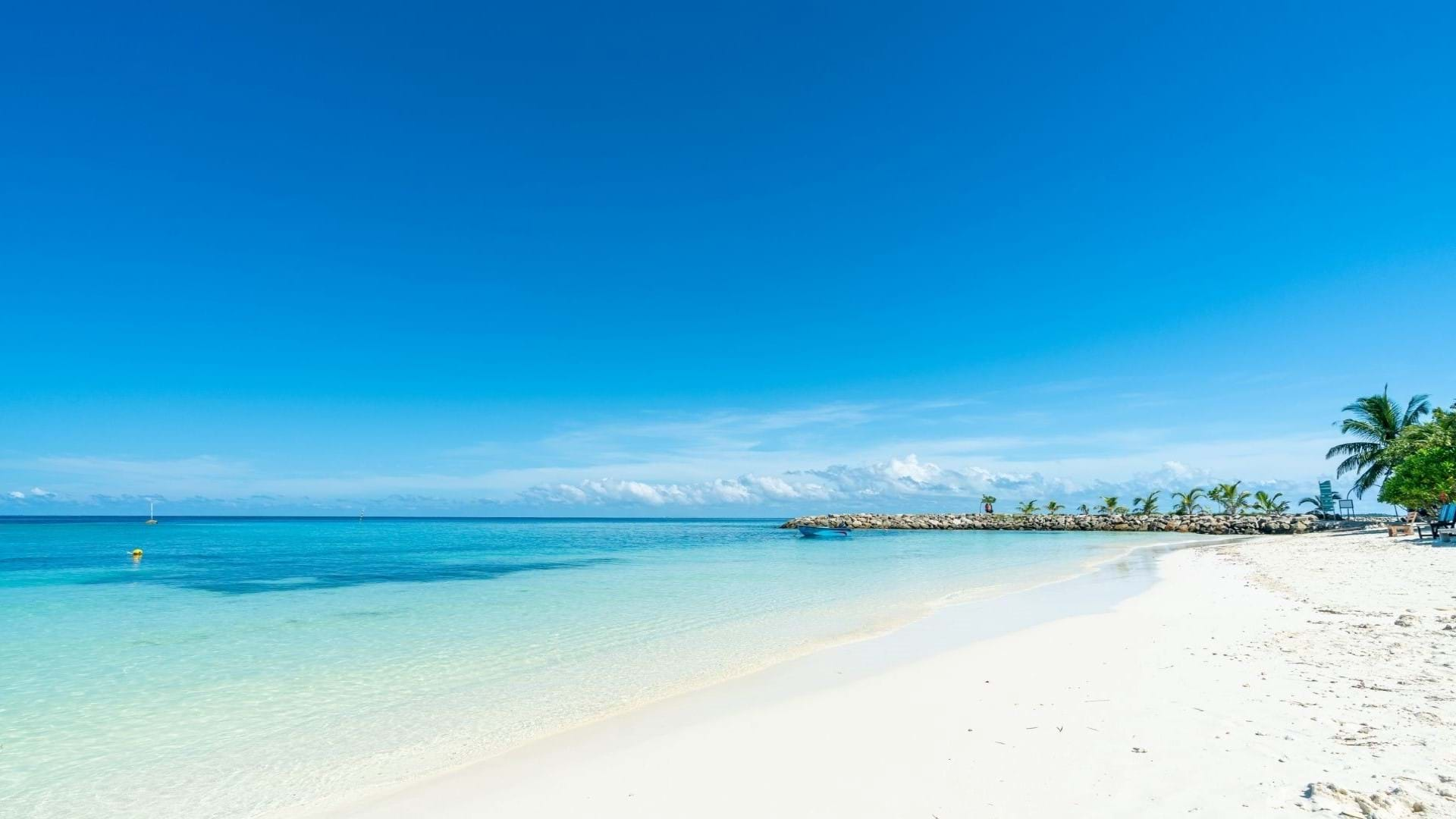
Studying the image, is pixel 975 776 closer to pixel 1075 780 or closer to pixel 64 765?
pixel 1075 780

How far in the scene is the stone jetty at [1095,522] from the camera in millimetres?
55141

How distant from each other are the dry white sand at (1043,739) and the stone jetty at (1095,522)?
56.1m

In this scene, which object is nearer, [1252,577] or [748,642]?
[748,642]

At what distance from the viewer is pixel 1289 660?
781 centimetres

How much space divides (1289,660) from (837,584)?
573 inches

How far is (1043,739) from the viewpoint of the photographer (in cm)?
578

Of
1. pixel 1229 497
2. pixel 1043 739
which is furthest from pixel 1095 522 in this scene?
pixel 1043 739

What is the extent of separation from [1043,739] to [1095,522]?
3125 inches

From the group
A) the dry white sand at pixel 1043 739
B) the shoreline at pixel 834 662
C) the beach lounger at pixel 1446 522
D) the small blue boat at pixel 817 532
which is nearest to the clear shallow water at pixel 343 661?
the shoreline at pixel 834 662

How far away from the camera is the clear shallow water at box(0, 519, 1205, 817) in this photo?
21.3ft

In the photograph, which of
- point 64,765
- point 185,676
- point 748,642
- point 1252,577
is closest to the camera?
point 64,765

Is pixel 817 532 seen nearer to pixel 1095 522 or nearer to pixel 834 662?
pixel 1095 522

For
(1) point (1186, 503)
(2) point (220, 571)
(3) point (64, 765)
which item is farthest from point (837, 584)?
(1) point (1186, 503)

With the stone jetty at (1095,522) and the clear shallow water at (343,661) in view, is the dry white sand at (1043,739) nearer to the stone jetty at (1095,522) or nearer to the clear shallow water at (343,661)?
the clear shallow water at (343,661)
